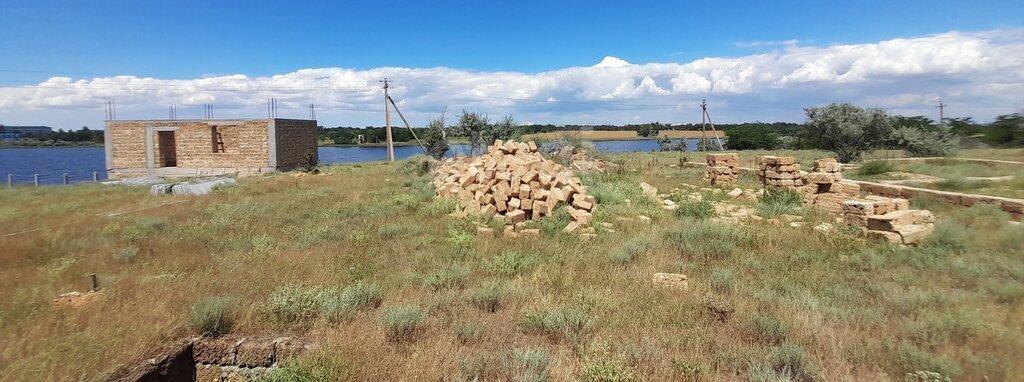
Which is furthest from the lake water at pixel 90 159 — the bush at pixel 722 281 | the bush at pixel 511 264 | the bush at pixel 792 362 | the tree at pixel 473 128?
the bush at pixel 792 362

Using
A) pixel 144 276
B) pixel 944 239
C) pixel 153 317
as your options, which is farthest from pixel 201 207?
pixel 944 239

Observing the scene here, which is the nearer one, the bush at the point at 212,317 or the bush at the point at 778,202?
the bush at the point at 212,317

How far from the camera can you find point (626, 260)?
7414mm

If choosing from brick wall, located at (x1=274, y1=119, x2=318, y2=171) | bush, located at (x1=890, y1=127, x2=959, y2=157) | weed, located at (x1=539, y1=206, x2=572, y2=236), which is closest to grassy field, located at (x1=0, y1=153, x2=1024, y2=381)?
weed, located at (x1=539, y1=206, x2=572, y2=236)

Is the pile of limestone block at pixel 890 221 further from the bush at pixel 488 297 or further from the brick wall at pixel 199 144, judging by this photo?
the brick wall at pixel 199 144

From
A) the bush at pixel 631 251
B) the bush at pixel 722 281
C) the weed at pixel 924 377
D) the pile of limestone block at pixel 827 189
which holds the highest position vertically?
the pile of limestone block at pixel 827 189

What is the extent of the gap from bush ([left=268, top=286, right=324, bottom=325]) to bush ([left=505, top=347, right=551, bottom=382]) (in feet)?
7.66

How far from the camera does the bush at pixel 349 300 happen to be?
5223mm

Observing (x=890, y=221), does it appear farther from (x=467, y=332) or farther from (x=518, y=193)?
(x=467, y=332)

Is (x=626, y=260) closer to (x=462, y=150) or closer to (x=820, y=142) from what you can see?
(x=462, y=150)

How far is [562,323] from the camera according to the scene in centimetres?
489

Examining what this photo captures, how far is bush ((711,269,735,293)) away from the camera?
20.1 feet

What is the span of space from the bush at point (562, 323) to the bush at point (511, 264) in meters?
1.74

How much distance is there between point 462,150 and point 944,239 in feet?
80.9
